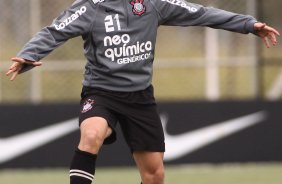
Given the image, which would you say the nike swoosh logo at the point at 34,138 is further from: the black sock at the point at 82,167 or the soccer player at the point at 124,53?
the black sock at the point at 82,167

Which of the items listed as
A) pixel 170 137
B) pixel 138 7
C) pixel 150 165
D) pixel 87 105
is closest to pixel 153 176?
pixel 150 165

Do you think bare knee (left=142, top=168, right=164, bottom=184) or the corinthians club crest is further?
bare knee (left=142, top=168, right=164, bottom=184)

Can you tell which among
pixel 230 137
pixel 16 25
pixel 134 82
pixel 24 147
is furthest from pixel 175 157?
pixel 134 82

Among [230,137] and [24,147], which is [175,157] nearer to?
[230,137]

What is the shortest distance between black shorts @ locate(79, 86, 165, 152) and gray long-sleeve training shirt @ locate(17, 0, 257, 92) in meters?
0.07

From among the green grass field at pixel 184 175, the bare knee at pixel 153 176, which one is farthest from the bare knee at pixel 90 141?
the green grass field at pixel 184 175

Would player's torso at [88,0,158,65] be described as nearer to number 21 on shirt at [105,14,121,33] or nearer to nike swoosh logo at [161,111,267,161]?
number 21 on shirt at [105,14,121,33]

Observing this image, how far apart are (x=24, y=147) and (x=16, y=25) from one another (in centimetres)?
191

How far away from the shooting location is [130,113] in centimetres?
768

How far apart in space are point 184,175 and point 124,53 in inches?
169

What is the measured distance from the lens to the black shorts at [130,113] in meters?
7.54

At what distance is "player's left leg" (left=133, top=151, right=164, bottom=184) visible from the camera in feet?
25.7

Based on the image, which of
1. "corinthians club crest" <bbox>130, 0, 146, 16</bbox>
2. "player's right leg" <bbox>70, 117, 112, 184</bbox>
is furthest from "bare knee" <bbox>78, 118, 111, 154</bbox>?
"corinthians club crest" <bbox>130, 0, 146, 16</bbox>

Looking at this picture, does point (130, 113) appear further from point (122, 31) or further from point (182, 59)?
point (182, 59)
